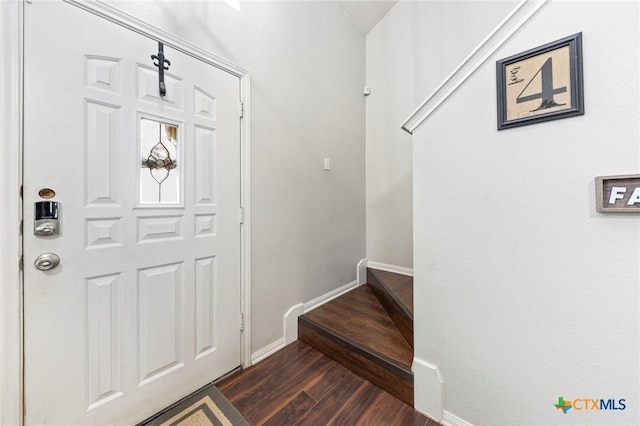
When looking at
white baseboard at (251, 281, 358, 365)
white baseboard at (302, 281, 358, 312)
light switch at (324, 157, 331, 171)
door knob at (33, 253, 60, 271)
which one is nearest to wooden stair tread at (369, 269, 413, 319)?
white baseboard at (302, 281, 358, 312)

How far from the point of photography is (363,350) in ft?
5.14

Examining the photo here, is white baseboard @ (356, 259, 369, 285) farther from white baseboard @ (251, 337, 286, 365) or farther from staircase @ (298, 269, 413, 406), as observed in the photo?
white baseboard @ (251, 337, 286, 365)

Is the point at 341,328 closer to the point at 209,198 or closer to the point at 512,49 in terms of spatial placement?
the point at 209,198

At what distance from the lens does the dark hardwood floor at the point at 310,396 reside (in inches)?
50.7

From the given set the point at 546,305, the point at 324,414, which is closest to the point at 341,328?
the point at 324,414

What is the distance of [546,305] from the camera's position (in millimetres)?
971

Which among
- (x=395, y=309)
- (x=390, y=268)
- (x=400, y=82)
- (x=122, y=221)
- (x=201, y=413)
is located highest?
(x=400, y=82)

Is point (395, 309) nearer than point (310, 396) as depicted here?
No

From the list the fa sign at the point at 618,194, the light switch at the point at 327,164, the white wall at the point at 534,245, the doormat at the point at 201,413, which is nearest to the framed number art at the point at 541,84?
the white wall at the point at 534,245

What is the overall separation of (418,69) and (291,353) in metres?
2.87

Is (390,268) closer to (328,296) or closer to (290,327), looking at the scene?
(328,296)

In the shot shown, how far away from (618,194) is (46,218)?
85.8 inches

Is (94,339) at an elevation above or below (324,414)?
above
